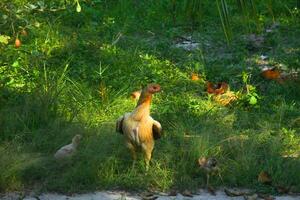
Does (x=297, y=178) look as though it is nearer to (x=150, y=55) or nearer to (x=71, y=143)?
(x=71, y=143)

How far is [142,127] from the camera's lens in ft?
13.9

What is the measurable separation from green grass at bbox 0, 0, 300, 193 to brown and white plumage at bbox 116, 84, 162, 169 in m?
0.20

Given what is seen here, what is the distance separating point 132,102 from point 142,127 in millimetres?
1367

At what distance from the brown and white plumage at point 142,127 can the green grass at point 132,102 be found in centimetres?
20

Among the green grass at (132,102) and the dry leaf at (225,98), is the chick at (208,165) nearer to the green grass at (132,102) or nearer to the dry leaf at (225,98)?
the green grass at (132,102)

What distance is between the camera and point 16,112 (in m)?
5.14

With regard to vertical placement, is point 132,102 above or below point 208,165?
above

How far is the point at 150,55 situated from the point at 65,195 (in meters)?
3.03

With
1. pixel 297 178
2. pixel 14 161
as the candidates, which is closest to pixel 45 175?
pixel 14 161

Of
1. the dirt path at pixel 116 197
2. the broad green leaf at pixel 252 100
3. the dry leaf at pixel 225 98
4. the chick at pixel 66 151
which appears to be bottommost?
the dirt path at pixel 116 197

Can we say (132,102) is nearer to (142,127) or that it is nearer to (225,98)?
(225,98)

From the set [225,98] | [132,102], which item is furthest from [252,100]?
[132,102]

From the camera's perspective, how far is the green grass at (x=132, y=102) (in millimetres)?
4375

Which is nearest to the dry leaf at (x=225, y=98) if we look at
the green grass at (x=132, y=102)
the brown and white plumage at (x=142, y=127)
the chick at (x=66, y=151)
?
the green grass at (x=132, y=102)
